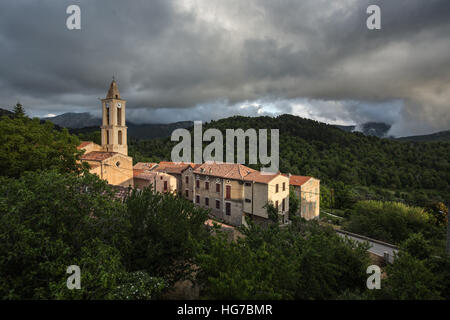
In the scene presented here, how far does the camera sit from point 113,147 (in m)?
31.2

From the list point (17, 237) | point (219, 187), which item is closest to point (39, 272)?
point (17, 237)

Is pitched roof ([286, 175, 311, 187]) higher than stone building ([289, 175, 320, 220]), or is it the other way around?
pitched roof ([286, 175, 311, 187])

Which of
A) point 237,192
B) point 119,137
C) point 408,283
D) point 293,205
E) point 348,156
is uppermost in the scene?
point 119,137

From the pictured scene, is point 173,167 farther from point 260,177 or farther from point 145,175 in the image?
point 260,177

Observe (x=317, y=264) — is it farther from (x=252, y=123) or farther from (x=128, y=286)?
(x=252, y=123)

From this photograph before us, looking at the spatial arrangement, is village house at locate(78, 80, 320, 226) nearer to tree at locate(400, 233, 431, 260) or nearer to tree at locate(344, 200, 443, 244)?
tree at locate(344, 200, 443, 244)

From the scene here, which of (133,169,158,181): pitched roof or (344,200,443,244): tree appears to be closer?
(344,200,443,244): tree

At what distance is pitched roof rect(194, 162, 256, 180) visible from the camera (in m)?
29.3

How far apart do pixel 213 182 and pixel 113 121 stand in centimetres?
1593

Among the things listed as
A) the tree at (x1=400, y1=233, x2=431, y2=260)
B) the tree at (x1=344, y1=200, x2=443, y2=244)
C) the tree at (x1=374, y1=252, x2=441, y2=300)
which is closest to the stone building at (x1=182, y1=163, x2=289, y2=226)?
the tree at (x1=344, y1=200, x2=443, y2=244)

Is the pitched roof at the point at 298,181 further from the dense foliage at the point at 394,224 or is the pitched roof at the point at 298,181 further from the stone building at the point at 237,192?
the dense foliage at the point at 394,224

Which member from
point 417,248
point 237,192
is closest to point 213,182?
point 237,192

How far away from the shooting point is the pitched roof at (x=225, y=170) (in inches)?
1155

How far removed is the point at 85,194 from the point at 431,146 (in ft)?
415
